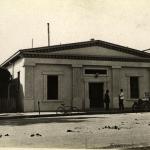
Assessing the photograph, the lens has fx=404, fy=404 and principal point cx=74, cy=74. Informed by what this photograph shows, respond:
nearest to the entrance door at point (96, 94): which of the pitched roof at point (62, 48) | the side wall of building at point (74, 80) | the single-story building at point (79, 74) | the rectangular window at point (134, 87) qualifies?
the single-story building at point (79, 74)

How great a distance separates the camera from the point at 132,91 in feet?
114

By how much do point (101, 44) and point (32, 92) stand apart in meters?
7.24

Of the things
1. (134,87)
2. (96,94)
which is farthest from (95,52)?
(134,87)

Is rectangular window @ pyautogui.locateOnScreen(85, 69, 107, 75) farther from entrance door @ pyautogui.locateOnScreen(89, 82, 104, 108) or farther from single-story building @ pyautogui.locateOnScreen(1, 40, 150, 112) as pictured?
entrance door @ pyautogui.locateOnScreen(89, 82, 104, 108)

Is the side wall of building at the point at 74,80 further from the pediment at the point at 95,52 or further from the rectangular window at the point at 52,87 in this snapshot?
the pediment at the point at 95,52

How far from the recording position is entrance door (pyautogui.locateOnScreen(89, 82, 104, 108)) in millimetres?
32938

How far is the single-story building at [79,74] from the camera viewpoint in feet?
101

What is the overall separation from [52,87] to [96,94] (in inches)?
154

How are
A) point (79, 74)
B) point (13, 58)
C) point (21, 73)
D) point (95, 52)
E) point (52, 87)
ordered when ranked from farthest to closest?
point (13, 58)
point (95, 52)
point (79, 74)
point (21, 73)
point (52, 87)

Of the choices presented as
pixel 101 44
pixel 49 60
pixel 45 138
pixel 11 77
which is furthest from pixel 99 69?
pixel 45 138

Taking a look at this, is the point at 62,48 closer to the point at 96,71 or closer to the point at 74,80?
the point at 74,80

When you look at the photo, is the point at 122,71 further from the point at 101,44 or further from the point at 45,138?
the point at 45,138

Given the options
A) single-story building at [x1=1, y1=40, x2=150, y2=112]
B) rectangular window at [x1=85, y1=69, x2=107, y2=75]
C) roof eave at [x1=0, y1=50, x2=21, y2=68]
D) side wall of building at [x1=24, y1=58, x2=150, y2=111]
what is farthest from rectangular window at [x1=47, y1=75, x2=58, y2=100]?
roof eave at [x1=0, y1=50, x2=21, y2=68]

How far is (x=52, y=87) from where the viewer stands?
103ft
